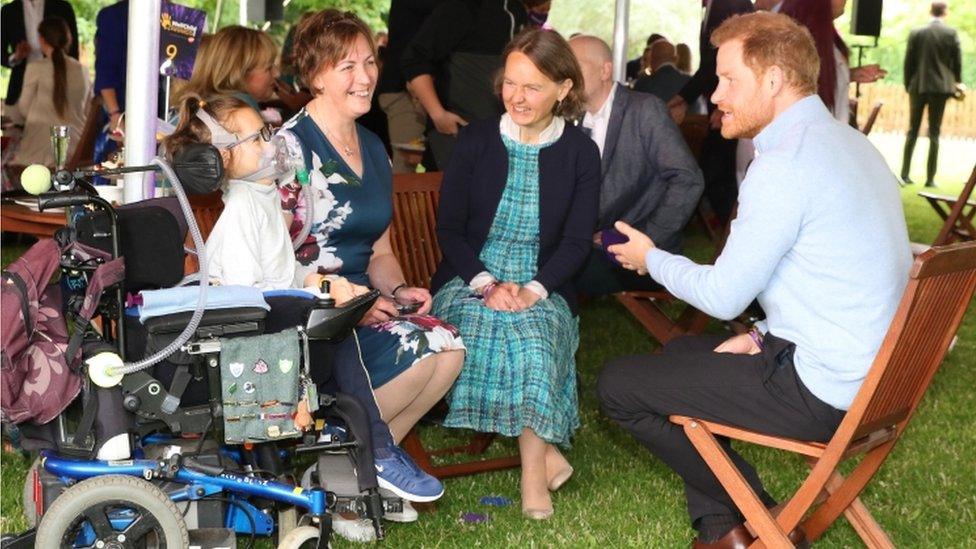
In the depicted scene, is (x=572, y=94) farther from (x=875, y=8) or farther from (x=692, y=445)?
(x=875, y=8)

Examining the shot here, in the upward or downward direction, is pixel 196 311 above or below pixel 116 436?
above

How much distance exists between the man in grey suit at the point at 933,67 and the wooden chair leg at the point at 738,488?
12.6 metres

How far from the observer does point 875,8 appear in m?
8.47

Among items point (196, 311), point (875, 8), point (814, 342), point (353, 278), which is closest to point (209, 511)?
point (196, 311)

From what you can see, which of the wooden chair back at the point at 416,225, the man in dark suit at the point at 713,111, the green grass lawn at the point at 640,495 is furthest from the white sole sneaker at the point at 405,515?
the man in dark suit at the point at 713,111

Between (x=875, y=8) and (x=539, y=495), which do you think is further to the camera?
(x=875, y=8)

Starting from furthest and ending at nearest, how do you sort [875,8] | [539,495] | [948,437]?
[875,8] → [948,437] → [539,495]

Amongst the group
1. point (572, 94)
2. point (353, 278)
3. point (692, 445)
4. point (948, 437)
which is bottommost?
point (948, 437)

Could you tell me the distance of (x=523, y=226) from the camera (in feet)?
13.8

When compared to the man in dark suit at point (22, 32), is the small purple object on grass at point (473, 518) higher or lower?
lower

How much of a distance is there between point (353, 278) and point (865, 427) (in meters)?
1.60

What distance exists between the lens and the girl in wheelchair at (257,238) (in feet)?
10.5

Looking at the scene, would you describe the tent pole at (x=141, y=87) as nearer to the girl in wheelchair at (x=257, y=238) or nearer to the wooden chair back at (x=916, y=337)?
the girl in wheelchair at (x=257, y=238)

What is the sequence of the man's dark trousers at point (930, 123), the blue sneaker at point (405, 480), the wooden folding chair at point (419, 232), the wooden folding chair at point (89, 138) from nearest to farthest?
the blue sneaker at point (405, 480), the wooden folding chair at point (419, 232), the wooden folding chair at point (89, 138), the man's dark trousers at point (930, 123)
